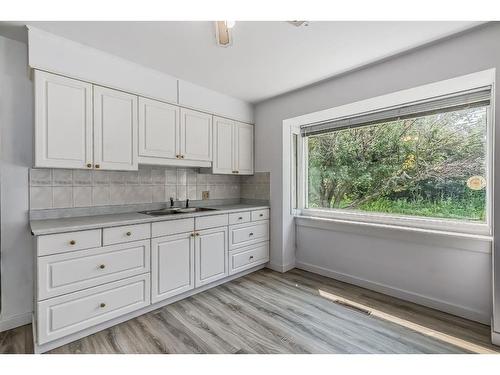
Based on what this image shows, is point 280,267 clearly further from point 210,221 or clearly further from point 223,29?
point 223,29

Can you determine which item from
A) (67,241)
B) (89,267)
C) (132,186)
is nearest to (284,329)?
(89,267)

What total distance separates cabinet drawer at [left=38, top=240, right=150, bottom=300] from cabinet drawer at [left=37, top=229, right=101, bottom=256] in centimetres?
4

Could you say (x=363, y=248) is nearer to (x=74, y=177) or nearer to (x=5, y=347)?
(x=74, y=177)

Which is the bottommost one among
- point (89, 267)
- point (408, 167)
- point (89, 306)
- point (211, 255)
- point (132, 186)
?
point (89, 306)

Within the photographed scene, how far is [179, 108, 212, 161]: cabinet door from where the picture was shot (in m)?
2.79

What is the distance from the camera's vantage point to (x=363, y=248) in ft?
9.39

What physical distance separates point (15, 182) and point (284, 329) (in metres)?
2.50

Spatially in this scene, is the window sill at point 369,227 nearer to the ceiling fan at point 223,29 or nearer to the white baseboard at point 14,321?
the ceiling fan at point 223,29

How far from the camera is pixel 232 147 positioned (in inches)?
132

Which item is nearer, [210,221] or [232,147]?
[210,221]

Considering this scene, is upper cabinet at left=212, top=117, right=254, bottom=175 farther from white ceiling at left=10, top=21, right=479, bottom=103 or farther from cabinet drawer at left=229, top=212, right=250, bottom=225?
white ceiling at left=10, top=21, right=479, bottom=103

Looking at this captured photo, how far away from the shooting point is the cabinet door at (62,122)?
6.22ft

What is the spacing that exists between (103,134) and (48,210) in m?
0.81
